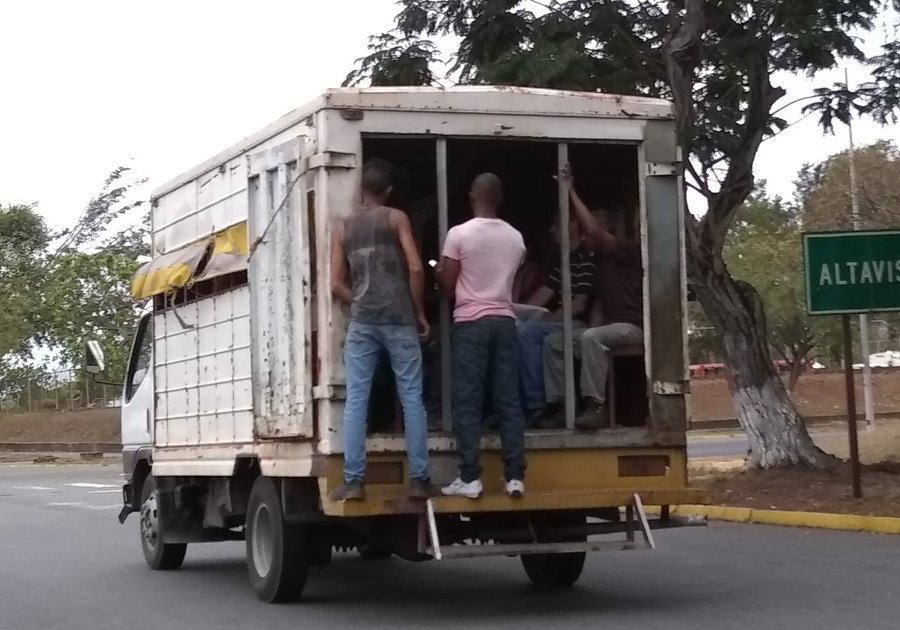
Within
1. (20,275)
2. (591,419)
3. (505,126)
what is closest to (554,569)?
(591,419)

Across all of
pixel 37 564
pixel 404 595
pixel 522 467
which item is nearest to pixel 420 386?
pixel 522 467

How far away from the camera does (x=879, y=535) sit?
12453 millimetres

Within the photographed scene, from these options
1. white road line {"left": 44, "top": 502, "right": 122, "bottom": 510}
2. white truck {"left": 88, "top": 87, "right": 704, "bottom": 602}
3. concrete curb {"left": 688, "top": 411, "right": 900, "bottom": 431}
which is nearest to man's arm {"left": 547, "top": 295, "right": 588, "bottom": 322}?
white truck {"left": 88, "top": 87, "right": 704, "bottom": 602}

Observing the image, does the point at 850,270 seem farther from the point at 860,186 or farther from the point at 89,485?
the point at 89,485

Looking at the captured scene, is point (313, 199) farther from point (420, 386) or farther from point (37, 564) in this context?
point (37, 564)

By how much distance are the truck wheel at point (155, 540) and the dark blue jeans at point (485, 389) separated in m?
4.11

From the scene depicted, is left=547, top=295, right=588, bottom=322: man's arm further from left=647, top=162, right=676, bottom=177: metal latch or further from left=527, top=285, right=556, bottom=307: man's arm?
left=647, top=162, right=676, bottom=177: metal latch

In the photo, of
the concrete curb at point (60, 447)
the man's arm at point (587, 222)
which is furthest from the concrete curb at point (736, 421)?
the man's arm at point (587, 222)

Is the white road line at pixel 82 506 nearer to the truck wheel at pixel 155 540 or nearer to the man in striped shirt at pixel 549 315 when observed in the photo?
the truck wheel at pixel 155 540

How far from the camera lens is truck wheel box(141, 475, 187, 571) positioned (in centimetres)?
1180

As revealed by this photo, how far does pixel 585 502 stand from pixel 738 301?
8.25 meters

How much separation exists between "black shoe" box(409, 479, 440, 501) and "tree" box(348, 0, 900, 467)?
717 centimetres

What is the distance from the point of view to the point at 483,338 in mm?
8516

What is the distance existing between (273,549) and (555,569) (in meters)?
1.93
